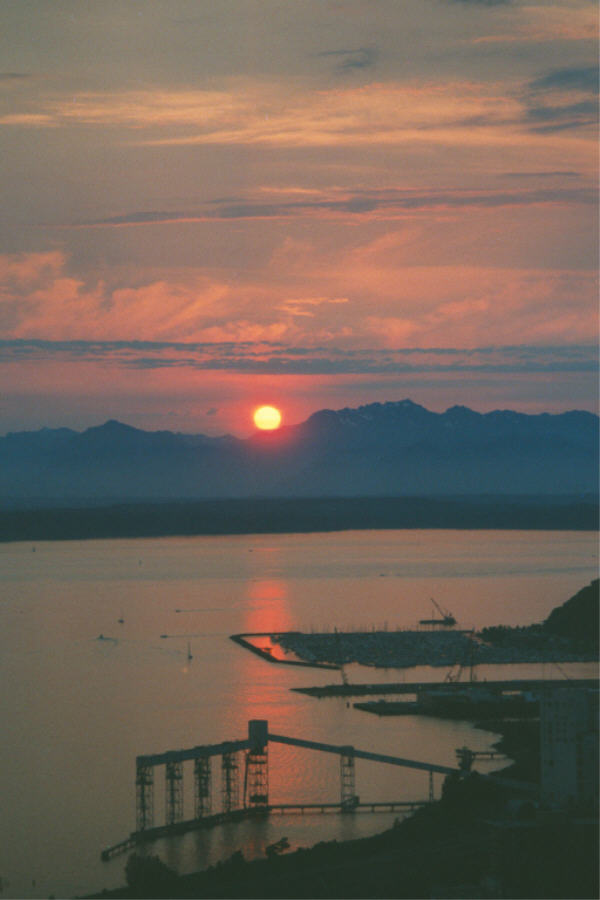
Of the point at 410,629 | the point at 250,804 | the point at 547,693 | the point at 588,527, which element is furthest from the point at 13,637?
the point at 588,527

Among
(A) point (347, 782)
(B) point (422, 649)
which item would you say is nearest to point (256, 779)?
(A) point (347, 782)

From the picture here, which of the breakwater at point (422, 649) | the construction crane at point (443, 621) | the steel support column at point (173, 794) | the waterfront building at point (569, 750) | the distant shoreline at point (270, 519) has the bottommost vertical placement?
the steel support column at point (173, 794)

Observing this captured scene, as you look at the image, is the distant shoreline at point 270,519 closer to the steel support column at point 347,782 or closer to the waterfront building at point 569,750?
the steel support column at point 347,782

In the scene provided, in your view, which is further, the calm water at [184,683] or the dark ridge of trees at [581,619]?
the dark ridge of trees at [581,619]

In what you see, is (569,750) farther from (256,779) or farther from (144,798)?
(144,798)

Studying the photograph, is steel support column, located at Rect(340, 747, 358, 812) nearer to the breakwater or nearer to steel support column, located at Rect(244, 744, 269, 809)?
steel support column, located at Rect(244, 744, 269, 809)

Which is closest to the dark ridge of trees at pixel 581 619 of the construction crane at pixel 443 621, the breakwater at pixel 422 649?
the breakwater at pixel 422 649
